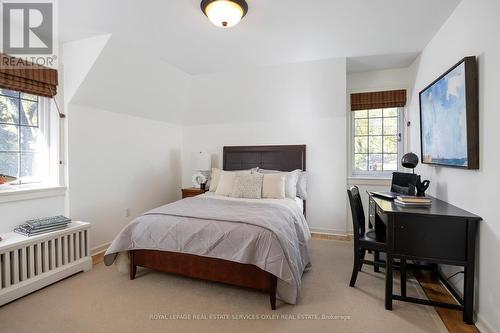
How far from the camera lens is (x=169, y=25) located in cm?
248

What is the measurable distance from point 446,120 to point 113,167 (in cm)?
374

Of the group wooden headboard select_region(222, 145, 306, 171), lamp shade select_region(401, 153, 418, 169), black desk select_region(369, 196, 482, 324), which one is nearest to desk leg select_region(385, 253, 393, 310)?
black desk select_region(369, 196, 482, 324)

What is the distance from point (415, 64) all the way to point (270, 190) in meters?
2.54

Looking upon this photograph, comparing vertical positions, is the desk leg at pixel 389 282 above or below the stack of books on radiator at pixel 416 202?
below

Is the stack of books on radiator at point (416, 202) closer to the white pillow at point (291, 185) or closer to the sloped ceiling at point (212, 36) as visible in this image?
the white pillow at point (291, 185)

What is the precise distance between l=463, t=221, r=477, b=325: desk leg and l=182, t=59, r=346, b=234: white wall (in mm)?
1867

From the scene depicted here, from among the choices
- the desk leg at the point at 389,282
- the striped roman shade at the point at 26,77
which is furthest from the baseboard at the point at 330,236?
the striped roman shade at the point at 26,77

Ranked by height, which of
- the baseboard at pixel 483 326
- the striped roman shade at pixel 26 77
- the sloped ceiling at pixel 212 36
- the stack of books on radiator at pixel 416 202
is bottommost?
the baseboard at pixel 483 326

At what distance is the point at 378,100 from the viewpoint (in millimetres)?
3773

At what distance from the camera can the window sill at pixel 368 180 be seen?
3.75m

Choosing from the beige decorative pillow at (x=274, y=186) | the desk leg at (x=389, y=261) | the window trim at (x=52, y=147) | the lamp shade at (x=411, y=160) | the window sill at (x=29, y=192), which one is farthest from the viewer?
the beige decorative pillow at (x=274, y=186)

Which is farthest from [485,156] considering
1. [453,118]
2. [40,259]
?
[40,259]

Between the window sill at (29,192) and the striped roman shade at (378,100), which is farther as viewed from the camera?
the striped roman shade at (378,100)

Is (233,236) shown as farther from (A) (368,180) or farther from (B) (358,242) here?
(A) (368,180)
